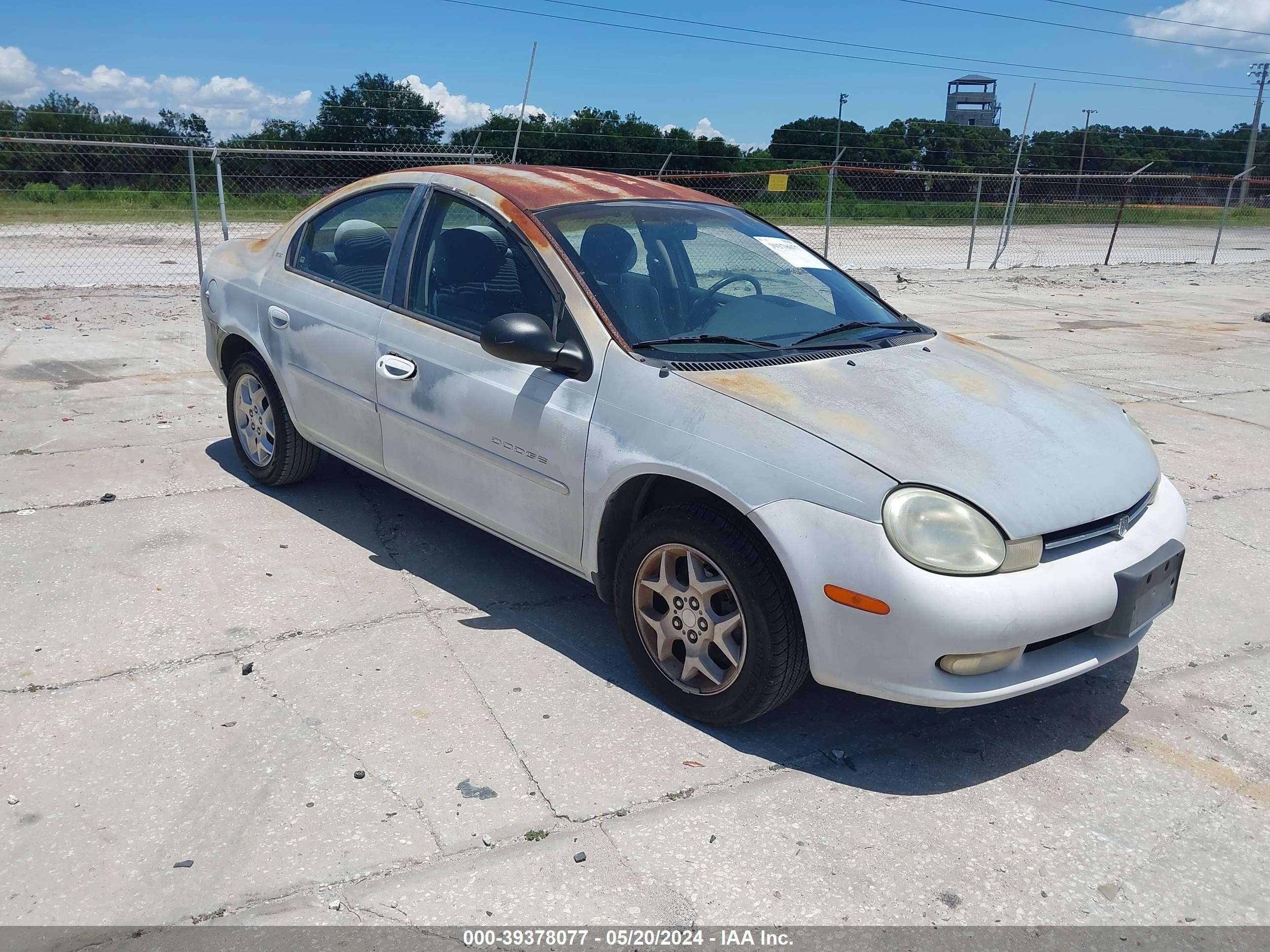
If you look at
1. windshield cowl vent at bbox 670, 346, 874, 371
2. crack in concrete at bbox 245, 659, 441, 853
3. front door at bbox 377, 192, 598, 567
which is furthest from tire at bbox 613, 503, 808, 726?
crack in concrete at bbox 245, 659, 441, 853

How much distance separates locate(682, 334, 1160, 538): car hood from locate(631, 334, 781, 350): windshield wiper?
0.19 meters

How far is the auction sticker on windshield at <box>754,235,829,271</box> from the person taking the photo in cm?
453

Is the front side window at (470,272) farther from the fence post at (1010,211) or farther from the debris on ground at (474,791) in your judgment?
the fence post at (1010,211)

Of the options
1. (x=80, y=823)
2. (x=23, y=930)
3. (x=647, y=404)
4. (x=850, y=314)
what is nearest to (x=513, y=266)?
(x=647, y=404)

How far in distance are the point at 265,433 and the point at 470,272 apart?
1.74 metres

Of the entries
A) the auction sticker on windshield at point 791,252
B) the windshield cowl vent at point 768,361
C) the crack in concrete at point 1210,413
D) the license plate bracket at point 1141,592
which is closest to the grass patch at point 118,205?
the crack in concrete at point 1210,413

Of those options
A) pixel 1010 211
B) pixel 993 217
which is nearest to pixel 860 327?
pixel 1010 211

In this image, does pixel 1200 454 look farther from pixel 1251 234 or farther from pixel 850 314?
pixel 1251 234

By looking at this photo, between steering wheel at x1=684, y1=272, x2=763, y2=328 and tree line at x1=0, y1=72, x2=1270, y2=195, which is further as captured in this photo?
tree line at x1=0, y1=72, x2=1270, y2=195

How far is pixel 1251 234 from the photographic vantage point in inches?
1314

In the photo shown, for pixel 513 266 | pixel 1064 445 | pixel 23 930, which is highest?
pixel 513 266

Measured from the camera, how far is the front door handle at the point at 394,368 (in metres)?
4.13

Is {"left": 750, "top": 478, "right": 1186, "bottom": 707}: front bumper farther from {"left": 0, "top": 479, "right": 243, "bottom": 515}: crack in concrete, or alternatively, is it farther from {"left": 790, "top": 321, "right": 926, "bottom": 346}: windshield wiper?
{"left": 0, "top": 479, "right": 243, "bottom": 515}: crack in concrete

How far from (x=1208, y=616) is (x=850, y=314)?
6.29 ft
